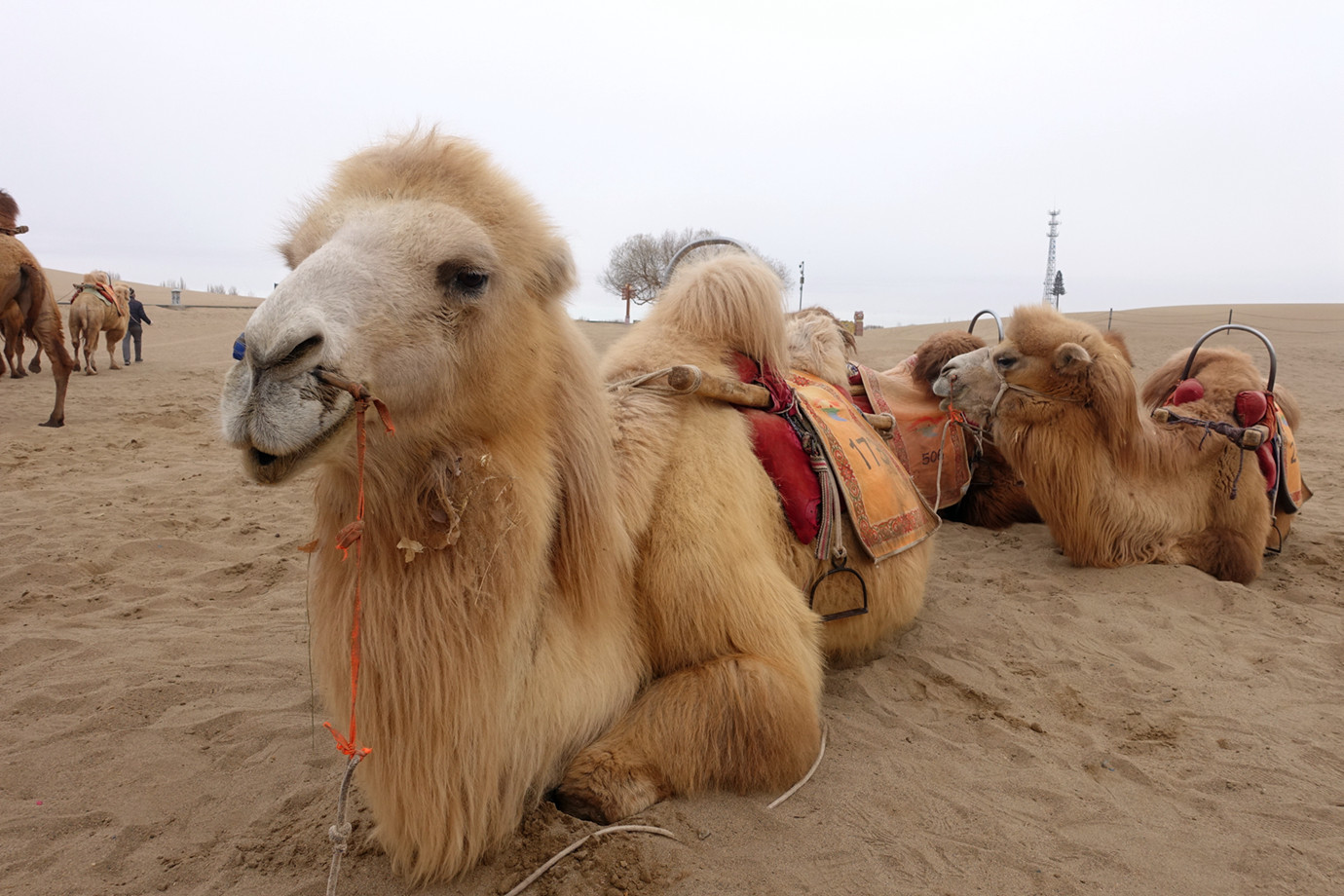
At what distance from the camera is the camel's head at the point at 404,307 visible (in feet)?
4.67

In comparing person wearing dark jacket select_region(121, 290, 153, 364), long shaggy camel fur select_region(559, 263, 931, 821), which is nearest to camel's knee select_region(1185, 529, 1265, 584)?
long shaggy camel fur select_region(559, 263, 931, 821)

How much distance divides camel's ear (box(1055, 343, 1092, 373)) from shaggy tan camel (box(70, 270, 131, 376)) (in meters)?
14.6

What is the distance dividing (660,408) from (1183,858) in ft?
6.23

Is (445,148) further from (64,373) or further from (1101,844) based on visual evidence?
(64,373)

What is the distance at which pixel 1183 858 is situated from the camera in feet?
6.74

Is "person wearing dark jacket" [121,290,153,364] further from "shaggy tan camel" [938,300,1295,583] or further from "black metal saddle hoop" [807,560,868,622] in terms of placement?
"black metal saddle hoop" [807,560,868,622]

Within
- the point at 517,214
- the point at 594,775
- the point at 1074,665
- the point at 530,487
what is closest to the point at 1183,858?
the point at 1074,665

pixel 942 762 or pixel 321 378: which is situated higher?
pixel 321 378

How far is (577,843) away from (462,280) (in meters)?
1.38

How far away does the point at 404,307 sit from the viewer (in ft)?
5.41

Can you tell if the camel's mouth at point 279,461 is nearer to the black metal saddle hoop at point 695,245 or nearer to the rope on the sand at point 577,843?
the rope on the sand at point 577,843

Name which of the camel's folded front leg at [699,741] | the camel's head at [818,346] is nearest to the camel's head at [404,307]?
the camel's folded front leg at [699,741]

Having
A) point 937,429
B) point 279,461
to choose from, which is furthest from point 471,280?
point 937,429

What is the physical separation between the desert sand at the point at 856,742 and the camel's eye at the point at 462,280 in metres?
1.33
